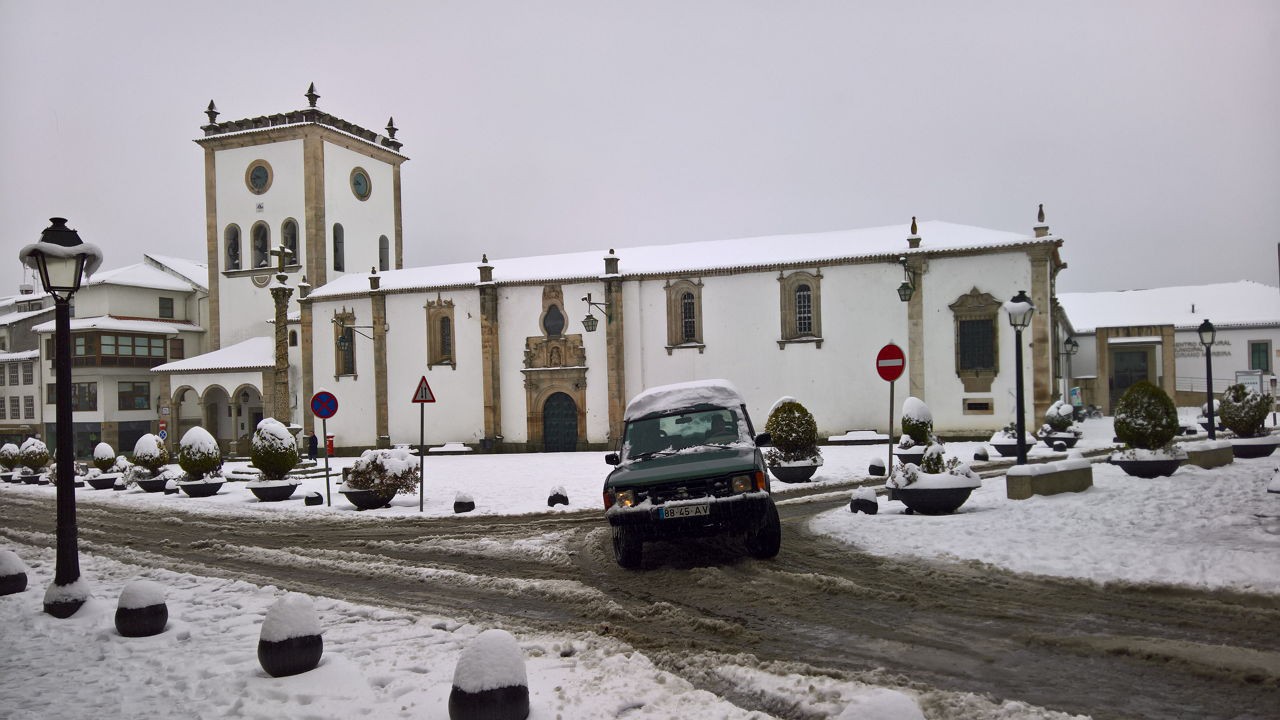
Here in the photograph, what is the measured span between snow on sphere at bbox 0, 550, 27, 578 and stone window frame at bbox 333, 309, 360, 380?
Result: 1034 inches

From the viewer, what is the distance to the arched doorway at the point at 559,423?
31.7 m

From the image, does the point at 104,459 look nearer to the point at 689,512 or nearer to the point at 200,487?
the point at 200,487

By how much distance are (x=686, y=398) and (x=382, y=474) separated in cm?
791

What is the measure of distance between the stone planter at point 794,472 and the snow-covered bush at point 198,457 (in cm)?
1341

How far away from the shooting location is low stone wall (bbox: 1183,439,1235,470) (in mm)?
13555

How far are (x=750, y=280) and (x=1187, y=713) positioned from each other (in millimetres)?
26050

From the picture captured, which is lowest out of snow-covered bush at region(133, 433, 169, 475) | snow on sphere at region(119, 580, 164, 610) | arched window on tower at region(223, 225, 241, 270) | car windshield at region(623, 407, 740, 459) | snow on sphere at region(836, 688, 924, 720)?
snow-covered bush at region(133, 433, 169, 475)

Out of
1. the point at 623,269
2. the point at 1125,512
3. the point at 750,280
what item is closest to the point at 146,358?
the point at 623,269

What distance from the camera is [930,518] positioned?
10.8 metres

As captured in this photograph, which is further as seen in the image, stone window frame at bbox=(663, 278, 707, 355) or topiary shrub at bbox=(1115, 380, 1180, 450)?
stone window frame at bbox=(663, 278, 707, 355)

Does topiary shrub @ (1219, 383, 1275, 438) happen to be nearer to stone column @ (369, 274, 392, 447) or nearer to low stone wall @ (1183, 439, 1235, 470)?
low stone wall @ (1183, 439, 1235, 470)

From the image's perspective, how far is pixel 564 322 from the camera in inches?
1251

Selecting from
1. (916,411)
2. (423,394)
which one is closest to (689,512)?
(423,394)

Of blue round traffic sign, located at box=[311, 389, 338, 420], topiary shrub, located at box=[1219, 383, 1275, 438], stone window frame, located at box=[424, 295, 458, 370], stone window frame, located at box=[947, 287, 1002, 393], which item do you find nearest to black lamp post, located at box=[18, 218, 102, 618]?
blue round traffic sign, located at box=[311, 389, 338, 420]
